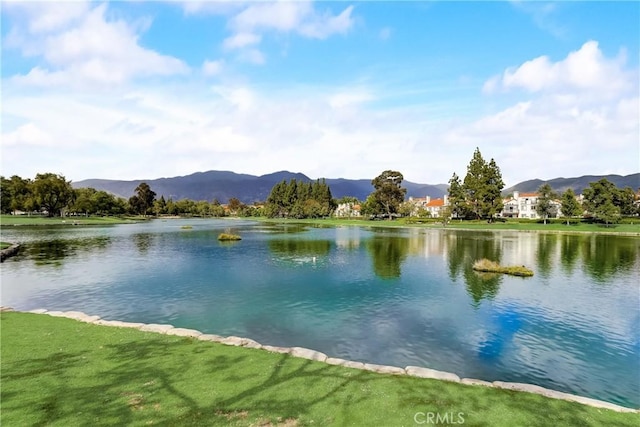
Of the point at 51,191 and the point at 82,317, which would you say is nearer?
the point at 82,317

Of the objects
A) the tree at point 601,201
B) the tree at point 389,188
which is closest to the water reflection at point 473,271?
the tree at point 601,201

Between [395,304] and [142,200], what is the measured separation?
625ft

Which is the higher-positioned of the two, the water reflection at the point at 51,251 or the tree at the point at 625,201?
the tree at the point at 625,201

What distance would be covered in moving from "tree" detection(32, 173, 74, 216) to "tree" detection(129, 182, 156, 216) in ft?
186

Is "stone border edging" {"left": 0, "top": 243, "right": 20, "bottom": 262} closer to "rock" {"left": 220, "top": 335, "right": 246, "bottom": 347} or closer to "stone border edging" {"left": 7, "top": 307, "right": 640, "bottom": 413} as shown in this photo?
"stone border edging" {"left": 7, "top": 307, "right": 640, "bottom": 413}

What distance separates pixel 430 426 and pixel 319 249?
40.8 meters

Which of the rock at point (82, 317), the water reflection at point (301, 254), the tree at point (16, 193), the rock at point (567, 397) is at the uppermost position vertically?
the tree at point (16, 193)

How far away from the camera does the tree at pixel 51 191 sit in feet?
358

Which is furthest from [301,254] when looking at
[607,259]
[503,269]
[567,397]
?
[567,397]

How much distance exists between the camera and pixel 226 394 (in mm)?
8711

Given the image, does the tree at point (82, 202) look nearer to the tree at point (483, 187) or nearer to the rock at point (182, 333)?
the tree at point (483, 187)

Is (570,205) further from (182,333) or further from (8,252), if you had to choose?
(8,252)

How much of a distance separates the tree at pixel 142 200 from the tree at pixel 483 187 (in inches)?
6068

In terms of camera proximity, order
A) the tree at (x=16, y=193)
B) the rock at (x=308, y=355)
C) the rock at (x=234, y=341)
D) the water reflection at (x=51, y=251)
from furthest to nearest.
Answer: the tree at (x=16, y=193)
the water reflection at (x=51, y=251)
the rock at (x=234, y=341)
the rock at (x=308, y=355)
